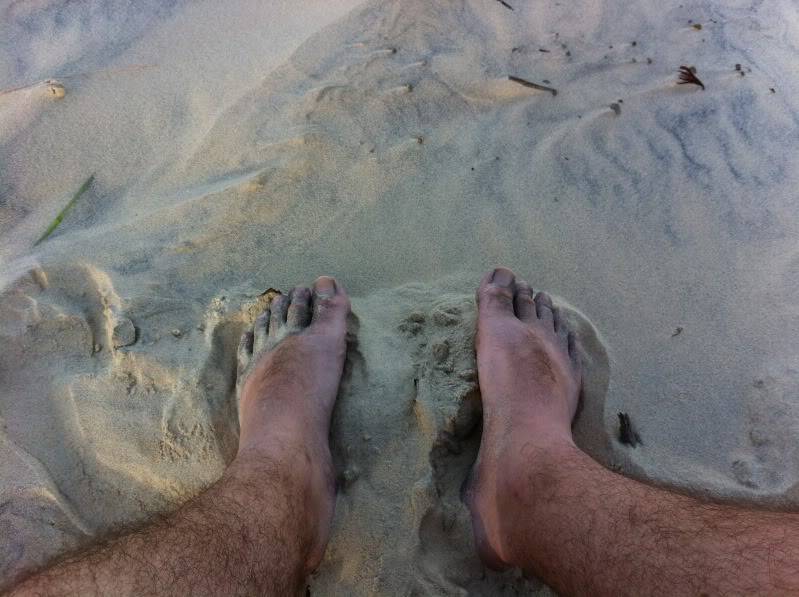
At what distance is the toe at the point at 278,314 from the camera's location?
195 cm

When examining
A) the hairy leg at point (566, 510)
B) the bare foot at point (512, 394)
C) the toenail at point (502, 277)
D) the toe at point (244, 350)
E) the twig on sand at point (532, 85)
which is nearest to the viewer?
the hairy leg at point (566, 510)

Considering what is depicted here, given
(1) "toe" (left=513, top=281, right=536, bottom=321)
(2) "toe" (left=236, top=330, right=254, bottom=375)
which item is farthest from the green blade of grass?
(1) "toe" (left=513, top=281, right=536, bottom=321)

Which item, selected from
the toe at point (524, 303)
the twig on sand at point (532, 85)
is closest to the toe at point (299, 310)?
the toe at point (524, 303)

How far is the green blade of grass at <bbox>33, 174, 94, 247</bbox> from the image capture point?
2150 millimetres

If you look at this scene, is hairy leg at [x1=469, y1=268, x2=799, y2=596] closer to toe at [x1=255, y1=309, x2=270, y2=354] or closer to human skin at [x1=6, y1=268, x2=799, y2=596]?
human skin at [x1=6, y1=268, x2=799, y2=596]

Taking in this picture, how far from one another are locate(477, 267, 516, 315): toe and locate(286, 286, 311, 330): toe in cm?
61

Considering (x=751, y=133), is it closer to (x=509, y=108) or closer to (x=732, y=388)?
(x=509, y=108)

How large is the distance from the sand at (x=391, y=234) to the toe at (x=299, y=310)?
0.13 meters

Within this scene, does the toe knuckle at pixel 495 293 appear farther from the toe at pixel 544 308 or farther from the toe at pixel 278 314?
the toe at pixel 278 314

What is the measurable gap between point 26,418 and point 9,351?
0.26 meters

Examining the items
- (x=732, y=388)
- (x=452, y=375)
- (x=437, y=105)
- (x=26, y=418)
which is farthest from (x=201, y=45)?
(x=732, y=388)

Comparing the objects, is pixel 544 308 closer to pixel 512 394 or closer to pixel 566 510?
pixel 512 394

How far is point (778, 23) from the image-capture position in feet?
9.32

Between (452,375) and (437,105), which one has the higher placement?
(437,105)
